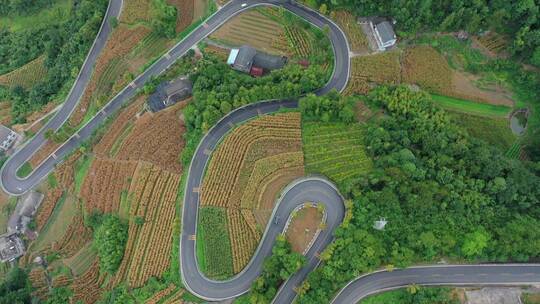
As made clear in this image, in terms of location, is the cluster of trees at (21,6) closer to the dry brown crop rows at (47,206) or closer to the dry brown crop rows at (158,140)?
the dry brown crop rows at (158,140)

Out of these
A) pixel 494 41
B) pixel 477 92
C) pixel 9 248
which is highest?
pixel 494 41

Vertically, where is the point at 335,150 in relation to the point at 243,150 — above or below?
below

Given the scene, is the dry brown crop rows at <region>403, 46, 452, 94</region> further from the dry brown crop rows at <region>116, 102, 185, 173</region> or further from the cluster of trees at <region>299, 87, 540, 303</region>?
the dry brown crop rows at <region>116, 102, 185, 173</region>

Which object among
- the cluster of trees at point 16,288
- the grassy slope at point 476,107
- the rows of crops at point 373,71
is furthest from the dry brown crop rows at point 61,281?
the grassy slope at point 476,107

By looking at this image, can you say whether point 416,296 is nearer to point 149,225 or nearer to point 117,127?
A: point 149,225

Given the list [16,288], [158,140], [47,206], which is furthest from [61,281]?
[158,140]

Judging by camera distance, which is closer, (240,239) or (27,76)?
(240,239)
